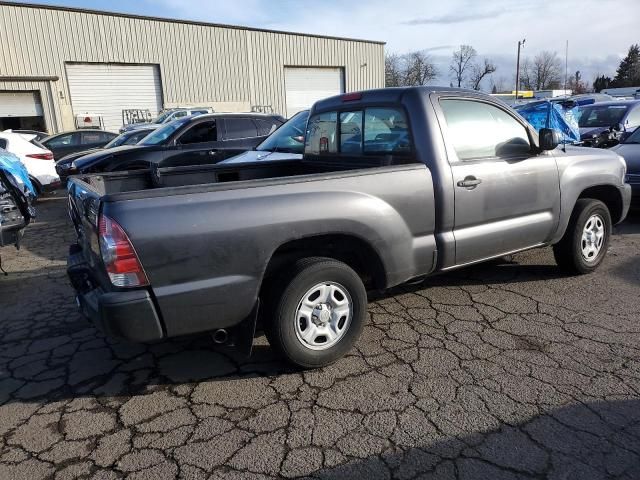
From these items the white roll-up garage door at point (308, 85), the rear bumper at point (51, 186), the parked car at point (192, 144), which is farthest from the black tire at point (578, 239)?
the white roll-up garage door at point (308, 85)

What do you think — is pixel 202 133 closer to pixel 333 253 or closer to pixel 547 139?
pixel 333 253

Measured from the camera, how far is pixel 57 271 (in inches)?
231

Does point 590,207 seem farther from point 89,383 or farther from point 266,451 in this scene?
point 89,383

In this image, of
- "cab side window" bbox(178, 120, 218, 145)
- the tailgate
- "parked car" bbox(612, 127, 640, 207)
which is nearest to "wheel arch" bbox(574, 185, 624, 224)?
"parked car" bbox(612, 127, 640, 207)

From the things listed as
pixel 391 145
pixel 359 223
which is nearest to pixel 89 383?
pixel 359 223

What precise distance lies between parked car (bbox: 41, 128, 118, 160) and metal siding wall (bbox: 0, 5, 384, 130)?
14173 mm

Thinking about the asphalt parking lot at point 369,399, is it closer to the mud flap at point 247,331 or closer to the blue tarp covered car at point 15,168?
the mud flap at point 247,331

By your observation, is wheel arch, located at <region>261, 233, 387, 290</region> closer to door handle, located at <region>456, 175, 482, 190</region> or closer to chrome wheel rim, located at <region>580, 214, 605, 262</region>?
door handle, located at <region>456, 175, 482, 190</region>

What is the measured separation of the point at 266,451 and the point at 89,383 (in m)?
1.49

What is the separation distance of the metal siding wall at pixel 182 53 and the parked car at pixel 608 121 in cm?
2544

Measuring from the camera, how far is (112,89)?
96.5 ft

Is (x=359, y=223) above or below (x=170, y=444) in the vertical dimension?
above

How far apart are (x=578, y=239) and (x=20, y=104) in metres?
30.6

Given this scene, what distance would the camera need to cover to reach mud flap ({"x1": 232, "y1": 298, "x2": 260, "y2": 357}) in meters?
3.00
